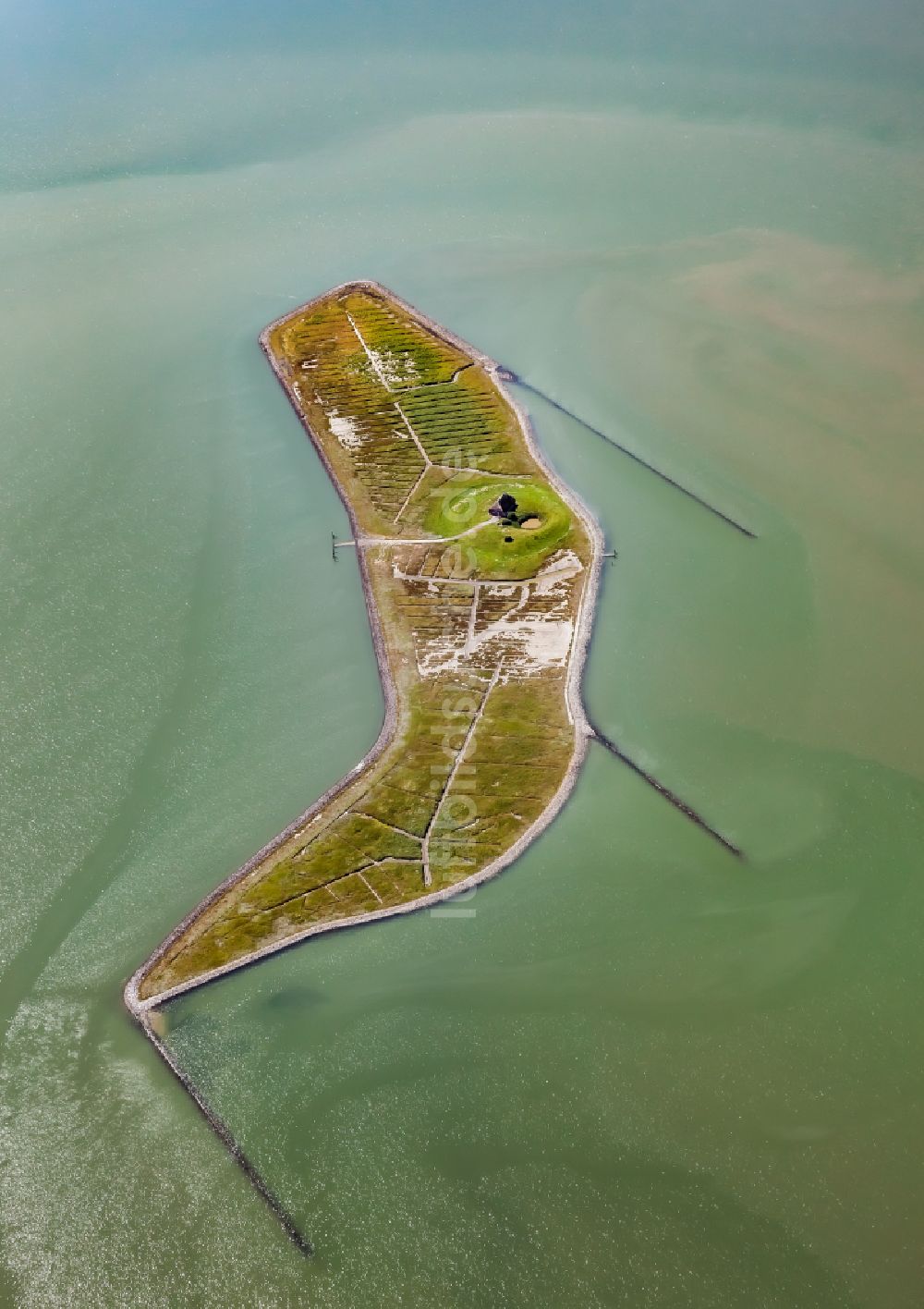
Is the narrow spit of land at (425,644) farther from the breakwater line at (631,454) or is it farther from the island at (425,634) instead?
the breakwater line at (631,454)

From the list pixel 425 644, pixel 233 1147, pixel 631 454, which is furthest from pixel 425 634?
pixel 233 1147

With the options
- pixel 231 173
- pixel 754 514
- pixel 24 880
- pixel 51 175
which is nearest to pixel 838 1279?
pixel 24 880

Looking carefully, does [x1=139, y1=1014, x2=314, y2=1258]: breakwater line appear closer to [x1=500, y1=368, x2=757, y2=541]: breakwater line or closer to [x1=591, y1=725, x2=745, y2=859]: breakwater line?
[x1=591, y1=725, x2=745, y2=859]: breakwater line

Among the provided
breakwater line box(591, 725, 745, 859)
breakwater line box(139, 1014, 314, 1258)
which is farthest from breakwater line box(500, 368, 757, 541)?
breakwater line box(139, 1014, 314, 1258)

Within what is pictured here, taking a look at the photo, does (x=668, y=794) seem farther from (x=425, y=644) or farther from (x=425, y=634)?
(x=425, y=634)

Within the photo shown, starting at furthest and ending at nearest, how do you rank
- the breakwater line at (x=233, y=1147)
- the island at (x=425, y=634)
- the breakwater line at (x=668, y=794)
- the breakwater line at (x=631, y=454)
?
the breakwater line at (x=631, y=454) < the breakwater line at (x=668, y=794) < the island at (x=425, y=634) < the breakwater line at (x=233, y=1147)

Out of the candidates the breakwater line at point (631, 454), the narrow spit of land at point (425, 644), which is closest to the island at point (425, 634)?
the narrow spit of land at point (425, 644)

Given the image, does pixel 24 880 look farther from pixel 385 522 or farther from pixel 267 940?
pixel 385 522
